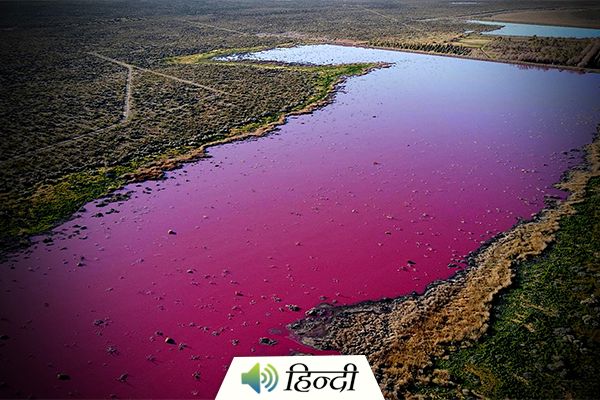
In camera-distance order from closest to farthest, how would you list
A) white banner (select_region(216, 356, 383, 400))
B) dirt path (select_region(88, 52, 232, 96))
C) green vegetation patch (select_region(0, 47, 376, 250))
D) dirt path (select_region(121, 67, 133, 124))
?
white banner (select_region(216, 356, 383, 400)), green vegetation patch (select_region(0, 47, 376, 250)), dirt path (select_region(121, 67, 133, 124)), dirt path (select_region(88, 52, 232, 96))

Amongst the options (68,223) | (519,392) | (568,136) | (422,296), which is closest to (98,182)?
(68,223)

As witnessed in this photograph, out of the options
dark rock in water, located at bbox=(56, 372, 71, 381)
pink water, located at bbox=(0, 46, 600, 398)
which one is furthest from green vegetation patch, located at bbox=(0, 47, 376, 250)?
dark rock in water, located at bbox=(56, 372, 71, 381)

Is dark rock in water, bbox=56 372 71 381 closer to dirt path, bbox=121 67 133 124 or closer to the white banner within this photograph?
the white banner

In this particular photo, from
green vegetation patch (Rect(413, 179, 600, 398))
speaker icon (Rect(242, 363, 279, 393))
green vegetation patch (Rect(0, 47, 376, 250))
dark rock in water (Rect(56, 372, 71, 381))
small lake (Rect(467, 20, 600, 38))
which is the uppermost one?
small lake (Rect(467, 20, 600, 38))

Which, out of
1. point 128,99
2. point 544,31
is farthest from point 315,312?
point 544,31

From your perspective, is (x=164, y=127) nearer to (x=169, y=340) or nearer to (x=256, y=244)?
(x=256, y=244)
